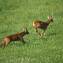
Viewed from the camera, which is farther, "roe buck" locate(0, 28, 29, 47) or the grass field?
"roe buck" locate(0, 28, 29, 47)

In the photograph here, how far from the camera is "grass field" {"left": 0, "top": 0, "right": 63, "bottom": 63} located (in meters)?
15.5

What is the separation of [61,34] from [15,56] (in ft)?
12.4

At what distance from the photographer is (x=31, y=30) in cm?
1969

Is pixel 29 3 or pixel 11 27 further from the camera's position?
pixel 29 3

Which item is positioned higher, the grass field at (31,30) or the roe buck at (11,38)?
the roe buck at (11,38)

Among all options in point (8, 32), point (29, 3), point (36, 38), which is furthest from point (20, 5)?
point (36, 38)

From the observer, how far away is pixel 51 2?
2750cm

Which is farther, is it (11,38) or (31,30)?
(31,30)

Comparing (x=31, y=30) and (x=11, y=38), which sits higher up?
(x=11, y=38)

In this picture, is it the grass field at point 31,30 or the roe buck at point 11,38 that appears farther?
the roe buck at point 11,38

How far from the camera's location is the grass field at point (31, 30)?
15.5 m

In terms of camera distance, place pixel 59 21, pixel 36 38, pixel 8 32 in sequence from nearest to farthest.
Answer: pixel 36 38 → pixel 8 32 → pixel 59 21

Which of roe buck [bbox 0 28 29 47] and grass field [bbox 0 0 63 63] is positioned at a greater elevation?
roe buck [bbox 0 28 29 47]

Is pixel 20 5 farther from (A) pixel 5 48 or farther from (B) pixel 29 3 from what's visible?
(A) pixel 5 48
